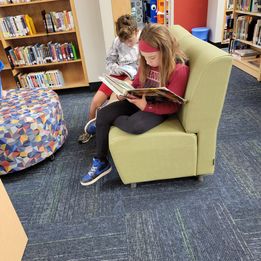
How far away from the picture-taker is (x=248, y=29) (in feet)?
11.8

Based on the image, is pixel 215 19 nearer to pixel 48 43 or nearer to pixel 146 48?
pixel 48 43

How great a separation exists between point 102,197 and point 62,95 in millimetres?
2074

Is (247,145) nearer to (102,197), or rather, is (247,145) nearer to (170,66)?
(170,66)

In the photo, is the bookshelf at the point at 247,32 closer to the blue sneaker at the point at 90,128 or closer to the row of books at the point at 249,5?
the row of books at the point at 249,5

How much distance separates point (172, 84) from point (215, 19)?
12.2ft

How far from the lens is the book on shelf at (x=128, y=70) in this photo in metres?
2.17

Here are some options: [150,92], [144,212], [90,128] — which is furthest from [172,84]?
[90,128]

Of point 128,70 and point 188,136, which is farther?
point 128,70

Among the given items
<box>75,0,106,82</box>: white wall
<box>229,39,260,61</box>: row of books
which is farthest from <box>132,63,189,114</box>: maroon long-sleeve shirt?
<box>229,39,260,61</box>: row of books

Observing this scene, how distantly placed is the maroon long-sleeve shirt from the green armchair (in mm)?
40

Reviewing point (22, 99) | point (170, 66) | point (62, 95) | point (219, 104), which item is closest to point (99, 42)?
point (62, 95)

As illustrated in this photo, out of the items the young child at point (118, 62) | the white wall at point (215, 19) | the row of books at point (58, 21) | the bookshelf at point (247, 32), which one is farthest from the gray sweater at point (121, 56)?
the white wall at point (215, 19)

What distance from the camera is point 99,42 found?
312cm

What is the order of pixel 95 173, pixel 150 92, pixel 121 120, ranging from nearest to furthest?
pixel 150 92, pixel 121 120, pixel 95 173
